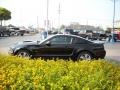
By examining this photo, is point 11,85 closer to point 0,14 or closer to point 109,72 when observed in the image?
point 109,72

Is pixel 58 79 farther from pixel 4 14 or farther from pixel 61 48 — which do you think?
pixel 4 14

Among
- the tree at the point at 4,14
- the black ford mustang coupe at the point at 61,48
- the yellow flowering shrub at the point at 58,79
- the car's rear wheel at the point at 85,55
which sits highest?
the tree at the point at 4,14

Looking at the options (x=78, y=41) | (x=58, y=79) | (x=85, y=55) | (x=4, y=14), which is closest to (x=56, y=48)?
(x=78, y=41)

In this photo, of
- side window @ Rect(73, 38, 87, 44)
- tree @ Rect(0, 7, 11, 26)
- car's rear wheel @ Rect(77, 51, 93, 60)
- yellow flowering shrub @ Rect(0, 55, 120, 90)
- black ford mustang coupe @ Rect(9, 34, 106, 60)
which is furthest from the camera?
tree @ Rect(0, 7, 11, 26)

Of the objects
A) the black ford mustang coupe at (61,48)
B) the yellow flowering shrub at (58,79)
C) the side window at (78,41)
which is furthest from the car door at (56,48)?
the yellow flowering shrub at (58,79)

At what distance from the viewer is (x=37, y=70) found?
7234 millimetres

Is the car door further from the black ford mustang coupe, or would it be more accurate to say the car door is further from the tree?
the tree

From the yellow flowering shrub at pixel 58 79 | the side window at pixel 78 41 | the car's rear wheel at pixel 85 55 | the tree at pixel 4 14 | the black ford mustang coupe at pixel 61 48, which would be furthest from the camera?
the tree at pixel 4 14

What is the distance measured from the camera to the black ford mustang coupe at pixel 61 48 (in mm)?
19656

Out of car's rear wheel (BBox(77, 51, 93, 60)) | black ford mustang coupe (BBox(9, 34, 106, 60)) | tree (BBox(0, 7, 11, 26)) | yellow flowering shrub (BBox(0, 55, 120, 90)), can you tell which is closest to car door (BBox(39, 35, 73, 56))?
black ford mustang coupe (BBox(9, 34, 106, 60))

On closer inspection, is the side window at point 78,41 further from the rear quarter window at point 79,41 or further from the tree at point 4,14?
the tree at point 4,14

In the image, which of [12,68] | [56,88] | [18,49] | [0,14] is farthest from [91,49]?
[0,14]

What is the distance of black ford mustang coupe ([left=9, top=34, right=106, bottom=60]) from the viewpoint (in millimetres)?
19656

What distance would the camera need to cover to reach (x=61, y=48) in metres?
19.8
